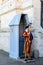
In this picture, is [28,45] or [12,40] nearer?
[28,45]

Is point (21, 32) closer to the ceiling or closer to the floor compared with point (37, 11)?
closer to the floor

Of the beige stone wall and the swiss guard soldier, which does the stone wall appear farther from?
the swiss guard soldier

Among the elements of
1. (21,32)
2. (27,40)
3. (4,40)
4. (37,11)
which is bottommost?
(4,40)

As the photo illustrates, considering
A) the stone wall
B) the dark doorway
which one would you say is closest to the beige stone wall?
the dark doorway

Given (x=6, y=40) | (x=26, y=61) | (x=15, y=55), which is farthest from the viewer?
(x=6, y=40)

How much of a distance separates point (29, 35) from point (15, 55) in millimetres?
1583

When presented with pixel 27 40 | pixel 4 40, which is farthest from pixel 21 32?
pixel 4 40

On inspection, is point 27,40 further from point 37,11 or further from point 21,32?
point 37,11

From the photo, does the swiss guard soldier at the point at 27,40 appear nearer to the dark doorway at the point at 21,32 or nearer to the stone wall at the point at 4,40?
the dark doorway at the point at 21,32

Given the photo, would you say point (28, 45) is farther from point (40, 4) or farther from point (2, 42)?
point (2, 42)

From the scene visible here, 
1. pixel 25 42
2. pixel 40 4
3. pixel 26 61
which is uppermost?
pixel 40 4

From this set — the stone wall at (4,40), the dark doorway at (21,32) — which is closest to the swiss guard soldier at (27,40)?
the dark doorway at (21,32)

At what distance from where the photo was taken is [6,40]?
17.6m

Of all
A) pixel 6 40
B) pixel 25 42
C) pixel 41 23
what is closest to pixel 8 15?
pixel 6 40
